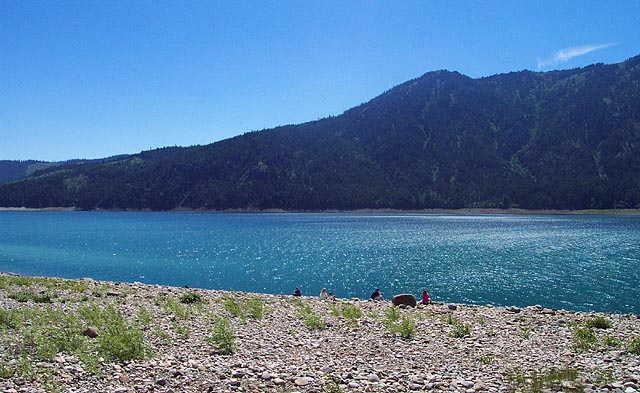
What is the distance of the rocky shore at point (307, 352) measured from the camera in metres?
11.6

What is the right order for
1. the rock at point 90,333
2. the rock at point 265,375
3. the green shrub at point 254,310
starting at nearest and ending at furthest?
the rock at point 265,375
the rock at point 90,333
the green shrub at point 254,310

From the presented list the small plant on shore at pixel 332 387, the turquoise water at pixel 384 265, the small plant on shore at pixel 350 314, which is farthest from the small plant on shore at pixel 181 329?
the turquoise water at pixel 384 265

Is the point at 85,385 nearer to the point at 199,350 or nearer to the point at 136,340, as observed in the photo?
the point at 136,340

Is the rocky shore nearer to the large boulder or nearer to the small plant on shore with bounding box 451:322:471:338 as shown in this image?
the small plant on shore with bounding box 451:322:471:338

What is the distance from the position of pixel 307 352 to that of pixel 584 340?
9.31m

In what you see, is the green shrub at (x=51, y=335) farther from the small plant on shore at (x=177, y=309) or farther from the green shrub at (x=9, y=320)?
the small plant on shore at (x=177, y=309)

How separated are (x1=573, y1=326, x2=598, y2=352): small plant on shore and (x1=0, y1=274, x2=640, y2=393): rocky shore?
48mm

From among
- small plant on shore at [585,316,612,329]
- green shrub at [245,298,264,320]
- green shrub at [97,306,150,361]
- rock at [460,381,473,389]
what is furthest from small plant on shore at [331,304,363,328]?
small plant on shore at [585,316,612,329]

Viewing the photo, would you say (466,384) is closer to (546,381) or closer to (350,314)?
(546,381)

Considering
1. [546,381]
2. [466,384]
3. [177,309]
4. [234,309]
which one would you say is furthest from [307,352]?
[177,309]

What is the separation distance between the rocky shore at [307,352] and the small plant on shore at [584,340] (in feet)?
0.16

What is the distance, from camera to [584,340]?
16.1 meters

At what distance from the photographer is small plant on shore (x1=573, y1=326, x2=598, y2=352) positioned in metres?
15.5

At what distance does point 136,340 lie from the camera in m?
14.0
